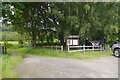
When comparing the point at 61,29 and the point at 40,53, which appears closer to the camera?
the point at 40,53

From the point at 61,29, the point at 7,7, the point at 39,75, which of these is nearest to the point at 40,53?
the point at 61,29

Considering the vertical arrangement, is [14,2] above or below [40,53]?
above

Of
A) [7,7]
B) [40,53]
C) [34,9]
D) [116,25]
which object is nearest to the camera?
[7,7]

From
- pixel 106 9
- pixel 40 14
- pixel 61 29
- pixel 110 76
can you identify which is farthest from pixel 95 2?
pixel 110 76

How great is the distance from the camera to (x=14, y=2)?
16.2 meters

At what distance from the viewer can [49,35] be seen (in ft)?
71.6

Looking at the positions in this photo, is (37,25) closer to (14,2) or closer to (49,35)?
(49,35)

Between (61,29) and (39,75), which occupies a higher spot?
(61,29)

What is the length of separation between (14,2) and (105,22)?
27.2ft

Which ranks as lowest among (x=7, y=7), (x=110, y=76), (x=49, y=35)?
(x=110, y=76)

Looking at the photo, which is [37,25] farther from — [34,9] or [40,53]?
[40,53]

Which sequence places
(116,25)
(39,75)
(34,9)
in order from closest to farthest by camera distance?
(39,75)
(116,25)
(34,9)

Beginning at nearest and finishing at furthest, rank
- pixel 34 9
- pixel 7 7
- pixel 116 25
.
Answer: pixel 7 7, pixel 116 25, pixel 34 9

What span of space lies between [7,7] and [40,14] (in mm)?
5671
